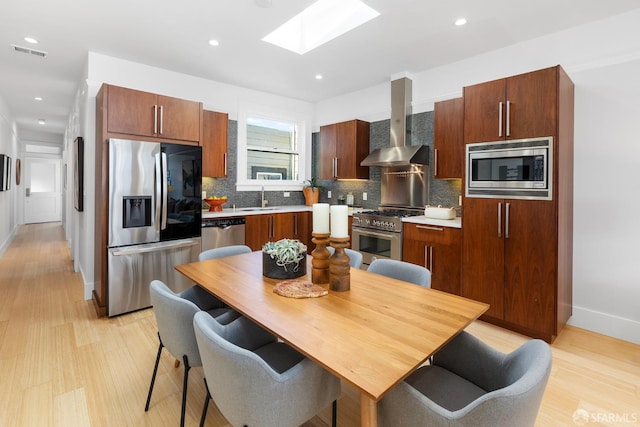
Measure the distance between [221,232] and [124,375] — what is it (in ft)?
6.51

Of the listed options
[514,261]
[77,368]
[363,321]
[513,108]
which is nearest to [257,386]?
[363,321]

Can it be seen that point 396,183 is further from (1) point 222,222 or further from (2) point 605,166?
(1) point 222,222

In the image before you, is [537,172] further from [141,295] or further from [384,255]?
[141,295]

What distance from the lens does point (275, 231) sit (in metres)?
4.60

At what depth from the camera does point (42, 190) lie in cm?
1059

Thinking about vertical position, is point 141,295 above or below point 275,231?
below

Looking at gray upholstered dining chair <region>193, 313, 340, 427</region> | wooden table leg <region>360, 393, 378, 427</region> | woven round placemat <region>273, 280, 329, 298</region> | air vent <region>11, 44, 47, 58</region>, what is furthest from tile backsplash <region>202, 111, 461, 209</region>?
wooden table leg <region>360, 393, 378, 427</region>

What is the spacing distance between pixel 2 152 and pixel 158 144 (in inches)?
175

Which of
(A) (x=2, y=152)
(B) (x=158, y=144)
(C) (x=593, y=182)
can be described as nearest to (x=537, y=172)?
(C) (x=593, y=182)

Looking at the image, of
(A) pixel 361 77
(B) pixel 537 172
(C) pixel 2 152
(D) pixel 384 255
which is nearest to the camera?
(B) pixel 537 172

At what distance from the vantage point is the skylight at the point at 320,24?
2961 millimetres

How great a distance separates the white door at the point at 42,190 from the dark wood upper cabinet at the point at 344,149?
10.2 metres

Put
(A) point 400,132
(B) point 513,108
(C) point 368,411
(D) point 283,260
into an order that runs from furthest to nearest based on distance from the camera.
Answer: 1. (A) point 400,132
2. (B) point 513,108
3. (D) point 283,260
4. (C) point 368,411

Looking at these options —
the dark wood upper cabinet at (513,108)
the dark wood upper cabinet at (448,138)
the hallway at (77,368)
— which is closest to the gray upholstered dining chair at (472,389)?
the hallway at (77,368)
